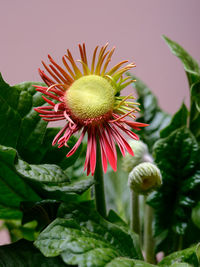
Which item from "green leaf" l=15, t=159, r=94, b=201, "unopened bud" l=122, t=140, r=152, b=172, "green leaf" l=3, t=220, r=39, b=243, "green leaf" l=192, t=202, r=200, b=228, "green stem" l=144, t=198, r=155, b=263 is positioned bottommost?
"green stem" l=144, t=198, r=155, b=263

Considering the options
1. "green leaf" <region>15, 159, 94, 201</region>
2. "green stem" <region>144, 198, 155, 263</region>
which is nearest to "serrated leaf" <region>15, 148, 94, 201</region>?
"green leaf" <region>15, 159, 94, 201</region>

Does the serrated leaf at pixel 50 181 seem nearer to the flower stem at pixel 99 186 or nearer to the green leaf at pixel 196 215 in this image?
the flower stem at pixel 99 186

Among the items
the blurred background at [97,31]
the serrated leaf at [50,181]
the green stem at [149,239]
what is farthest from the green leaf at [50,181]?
the blurred background at [97,31]

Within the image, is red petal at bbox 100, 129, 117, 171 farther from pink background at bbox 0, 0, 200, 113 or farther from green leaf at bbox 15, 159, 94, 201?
pink background at bbox 0, 0, 200, 113

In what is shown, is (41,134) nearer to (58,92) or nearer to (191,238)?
(58,92)

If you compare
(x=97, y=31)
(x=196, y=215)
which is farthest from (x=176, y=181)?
(x=97, y=31)

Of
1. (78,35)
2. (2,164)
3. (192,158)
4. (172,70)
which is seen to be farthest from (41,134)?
(172,70)

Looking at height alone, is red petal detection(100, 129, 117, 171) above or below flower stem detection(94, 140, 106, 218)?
above
